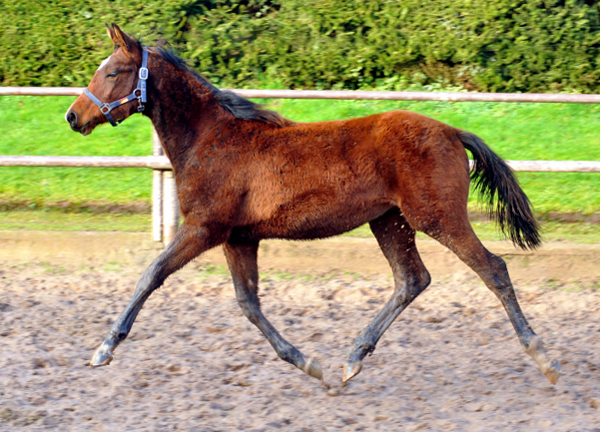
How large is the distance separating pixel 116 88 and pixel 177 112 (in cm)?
34

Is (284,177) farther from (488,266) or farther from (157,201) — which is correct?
(157,201)

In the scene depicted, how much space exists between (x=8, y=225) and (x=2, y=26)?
4.01 m

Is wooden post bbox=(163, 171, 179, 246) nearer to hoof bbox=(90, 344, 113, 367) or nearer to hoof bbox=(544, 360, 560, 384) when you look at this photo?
hoof bbox=(90, 344, 113, 367)

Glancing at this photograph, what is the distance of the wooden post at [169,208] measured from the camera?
5383mm

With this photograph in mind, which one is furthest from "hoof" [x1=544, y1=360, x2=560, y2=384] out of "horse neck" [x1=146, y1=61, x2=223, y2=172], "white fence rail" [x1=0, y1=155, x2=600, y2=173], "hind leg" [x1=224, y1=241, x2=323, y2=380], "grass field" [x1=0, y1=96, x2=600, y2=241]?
"grass field" [x1=0, y1=96, x2=600, y2=241]

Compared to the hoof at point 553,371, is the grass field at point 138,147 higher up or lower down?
lower down

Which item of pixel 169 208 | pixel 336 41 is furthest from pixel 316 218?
pixel 336 41

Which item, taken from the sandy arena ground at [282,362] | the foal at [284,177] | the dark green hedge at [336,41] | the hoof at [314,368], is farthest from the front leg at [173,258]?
the dark green hedge at [336,41]

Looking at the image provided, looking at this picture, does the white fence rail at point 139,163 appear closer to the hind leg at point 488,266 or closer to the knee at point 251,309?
the hind leg at point 488,266

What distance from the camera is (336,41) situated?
27.7 ft

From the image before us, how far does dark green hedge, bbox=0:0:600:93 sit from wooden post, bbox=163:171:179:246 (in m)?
3.33

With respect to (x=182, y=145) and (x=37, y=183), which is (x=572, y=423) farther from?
(x=37, y=183)

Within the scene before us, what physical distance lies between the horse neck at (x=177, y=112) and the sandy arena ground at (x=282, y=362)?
1139 mm

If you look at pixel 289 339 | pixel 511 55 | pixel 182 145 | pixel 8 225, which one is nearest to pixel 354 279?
pixel 289 339
